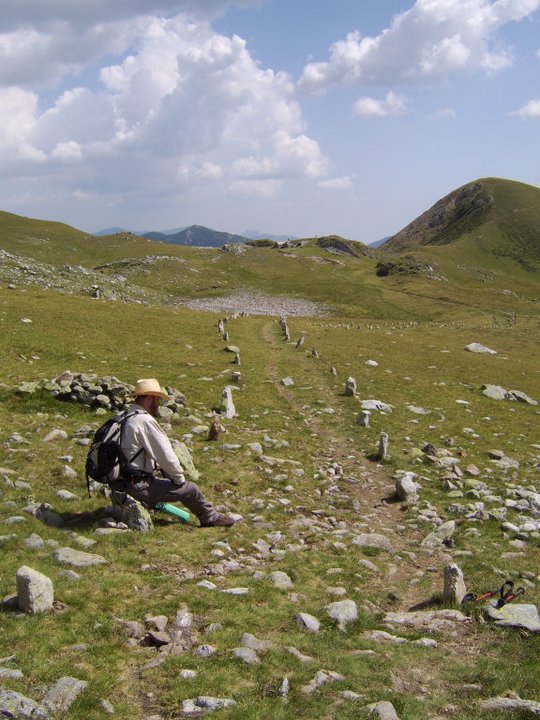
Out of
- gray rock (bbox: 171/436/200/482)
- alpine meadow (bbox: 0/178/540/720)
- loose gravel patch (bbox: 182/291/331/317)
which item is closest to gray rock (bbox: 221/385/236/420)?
alpine meadow (bbox: 0/178/540/720)

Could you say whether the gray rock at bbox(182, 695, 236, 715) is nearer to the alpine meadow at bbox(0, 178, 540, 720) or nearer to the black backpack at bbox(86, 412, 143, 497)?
the alpine meadow at bbox(0, 178, 540, 720)

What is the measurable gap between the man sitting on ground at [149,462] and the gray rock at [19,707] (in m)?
5.34

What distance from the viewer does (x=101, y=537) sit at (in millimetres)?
10211

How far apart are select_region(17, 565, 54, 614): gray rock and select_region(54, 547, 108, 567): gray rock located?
1514 mm

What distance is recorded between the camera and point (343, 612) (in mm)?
8523

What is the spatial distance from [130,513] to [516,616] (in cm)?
723

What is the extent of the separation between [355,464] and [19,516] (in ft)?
34.4

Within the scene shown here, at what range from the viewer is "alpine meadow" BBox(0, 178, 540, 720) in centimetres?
656

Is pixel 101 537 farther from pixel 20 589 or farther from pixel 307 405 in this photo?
pixel 307 405

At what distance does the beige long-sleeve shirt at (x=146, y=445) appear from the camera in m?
10.8

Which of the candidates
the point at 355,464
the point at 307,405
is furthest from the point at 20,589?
the point at 307,405

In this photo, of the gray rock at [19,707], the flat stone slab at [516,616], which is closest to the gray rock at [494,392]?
the flat stone slab at [516,616]

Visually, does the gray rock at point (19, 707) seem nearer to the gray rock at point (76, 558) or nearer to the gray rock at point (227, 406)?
the gray rock at point (76, 558)

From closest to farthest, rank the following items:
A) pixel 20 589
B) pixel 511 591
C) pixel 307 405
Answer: pixel 20 589 < pixel 511 591 < pixel 307 405
